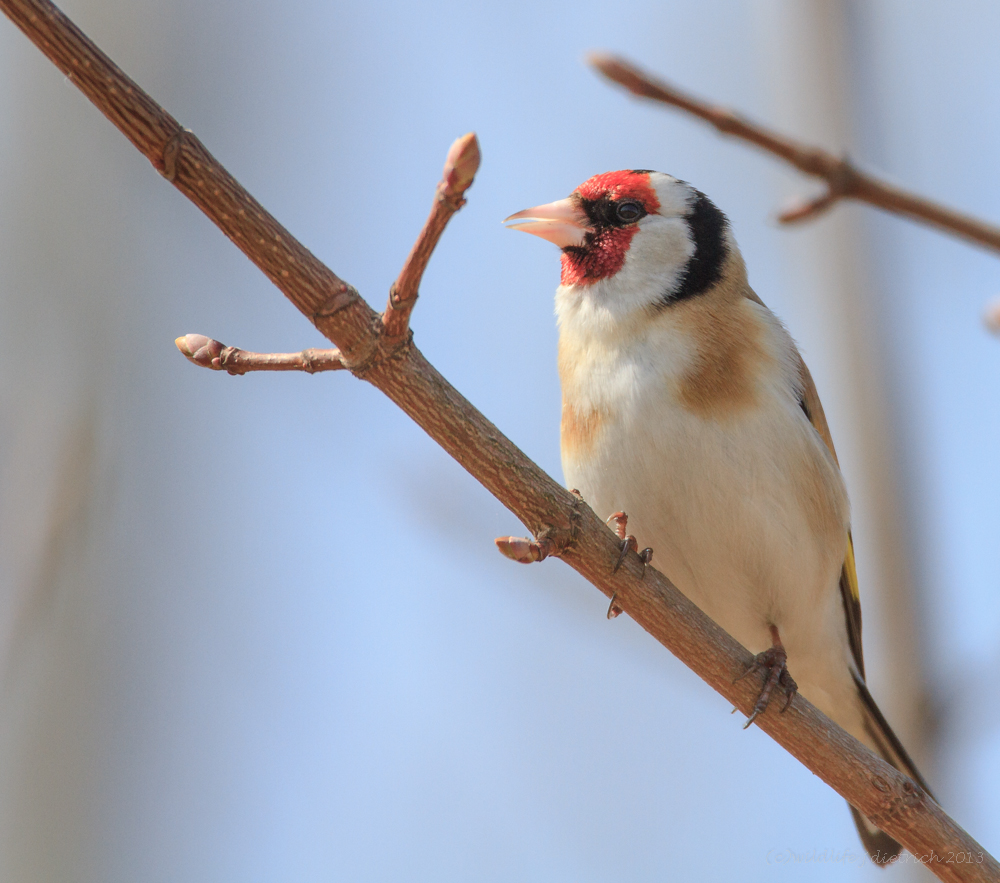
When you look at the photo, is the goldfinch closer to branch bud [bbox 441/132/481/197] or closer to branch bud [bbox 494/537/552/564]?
branch bud [bbox 494/537/552/564]

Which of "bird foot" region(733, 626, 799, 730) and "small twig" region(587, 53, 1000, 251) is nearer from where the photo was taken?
"small twig" region(587, 53, 1000, 251)

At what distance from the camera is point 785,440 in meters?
3.42

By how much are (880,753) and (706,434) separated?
1404mm

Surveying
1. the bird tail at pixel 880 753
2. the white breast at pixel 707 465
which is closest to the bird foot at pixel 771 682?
the white breast at pixel 707 465

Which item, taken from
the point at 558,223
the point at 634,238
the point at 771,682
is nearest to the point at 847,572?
the point at 771,682

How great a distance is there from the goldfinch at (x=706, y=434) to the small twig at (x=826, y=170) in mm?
2025

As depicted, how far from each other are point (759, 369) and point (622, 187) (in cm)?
95

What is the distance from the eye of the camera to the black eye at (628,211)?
3.90 meters

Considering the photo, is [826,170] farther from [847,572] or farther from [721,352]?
[847,572]

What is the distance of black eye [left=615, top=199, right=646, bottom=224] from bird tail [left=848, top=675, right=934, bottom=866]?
73.3 inches

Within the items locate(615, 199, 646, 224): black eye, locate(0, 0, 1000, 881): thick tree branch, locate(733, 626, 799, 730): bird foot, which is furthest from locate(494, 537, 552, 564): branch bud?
locate(615, 199, 646, 224): black eye

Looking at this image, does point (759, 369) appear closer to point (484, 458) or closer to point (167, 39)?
point (484, 458)

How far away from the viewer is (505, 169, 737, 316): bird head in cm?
365

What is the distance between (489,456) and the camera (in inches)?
86.7
